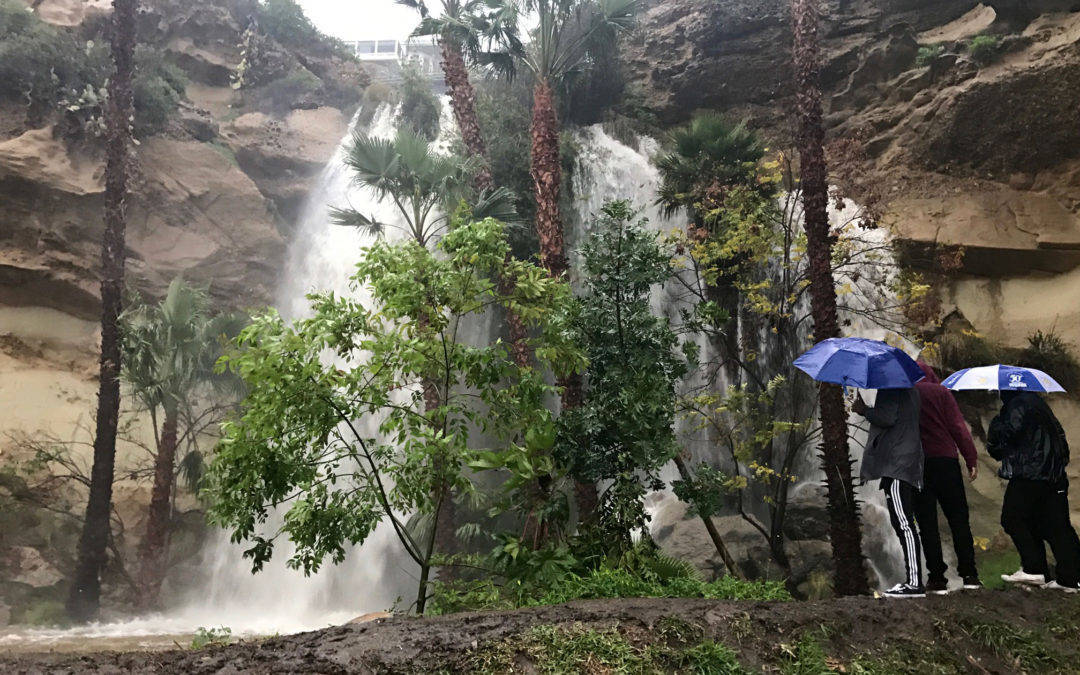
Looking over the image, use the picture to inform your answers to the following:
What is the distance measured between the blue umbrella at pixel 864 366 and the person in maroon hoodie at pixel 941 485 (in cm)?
34

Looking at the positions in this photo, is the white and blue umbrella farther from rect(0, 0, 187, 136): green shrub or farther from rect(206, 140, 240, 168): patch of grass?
rect(206, 140, 240, 168): patch of grass

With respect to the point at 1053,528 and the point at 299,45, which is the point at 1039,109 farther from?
the point at 299,45

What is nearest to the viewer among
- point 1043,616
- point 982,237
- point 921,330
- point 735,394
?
point 1043,616

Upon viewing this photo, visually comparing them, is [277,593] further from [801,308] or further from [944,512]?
[944,512]

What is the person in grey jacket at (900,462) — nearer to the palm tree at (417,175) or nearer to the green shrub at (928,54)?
the palm tree at (417,175)

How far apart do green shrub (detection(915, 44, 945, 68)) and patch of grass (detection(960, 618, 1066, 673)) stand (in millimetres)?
13527

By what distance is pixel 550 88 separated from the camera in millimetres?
13125

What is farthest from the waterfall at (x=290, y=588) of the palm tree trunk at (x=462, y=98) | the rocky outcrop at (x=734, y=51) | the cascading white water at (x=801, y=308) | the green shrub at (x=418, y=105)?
the rocky outcrop at (x=734, y=51)

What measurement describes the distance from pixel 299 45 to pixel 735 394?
22.7 meters

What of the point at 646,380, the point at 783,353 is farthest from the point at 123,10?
the point at 783,353

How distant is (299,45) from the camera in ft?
86.0

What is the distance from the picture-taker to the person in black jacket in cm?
575

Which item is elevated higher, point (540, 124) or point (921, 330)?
point (540, 124)

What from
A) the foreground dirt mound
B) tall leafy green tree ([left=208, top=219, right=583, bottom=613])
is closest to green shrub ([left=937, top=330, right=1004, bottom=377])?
the foreground dirt mound
